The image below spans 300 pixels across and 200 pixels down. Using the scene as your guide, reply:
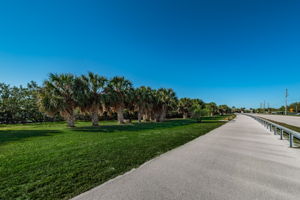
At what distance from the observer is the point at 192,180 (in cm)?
332

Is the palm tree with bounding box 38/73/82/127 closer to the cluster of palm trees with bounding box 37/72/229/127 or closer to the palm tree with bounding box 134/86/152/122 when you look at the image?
the cluster of palm trees with bounding box 37/72/229/127

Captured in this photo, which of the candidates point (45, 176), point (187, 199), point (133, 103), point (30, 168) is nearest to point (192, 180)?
point (187, 199)

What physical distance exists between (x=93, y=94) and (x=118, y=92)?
395cm

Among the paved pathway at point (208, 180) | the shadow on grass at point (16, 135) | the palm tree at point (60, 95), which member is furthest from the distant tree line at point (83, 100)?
the paved pathway at point (208, 180)

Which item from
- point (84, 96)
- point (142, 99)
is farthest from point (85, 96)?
point (142, 99)

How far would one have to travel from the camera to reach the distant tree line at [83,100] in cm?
1594

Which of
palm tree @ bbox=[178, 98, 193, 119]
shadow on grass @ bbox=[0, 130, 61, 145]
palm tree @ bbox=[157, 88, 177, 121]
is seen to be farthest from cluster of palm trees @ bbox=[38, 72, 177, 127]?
palm tree @ bbox=[178, 98, 193, 119]

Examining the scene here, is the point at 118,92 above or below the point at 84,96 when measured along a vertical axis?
above

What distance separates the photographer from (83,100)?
16.6 metres

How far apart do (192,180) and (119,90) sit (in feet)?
64.6

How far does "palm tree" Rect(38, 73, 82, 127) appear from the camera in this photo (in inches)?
602

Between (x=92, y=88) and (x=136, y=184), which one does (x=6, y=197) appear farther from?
(x=92, y=88)

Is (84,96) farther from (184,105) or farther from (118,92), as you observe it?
(184,105)

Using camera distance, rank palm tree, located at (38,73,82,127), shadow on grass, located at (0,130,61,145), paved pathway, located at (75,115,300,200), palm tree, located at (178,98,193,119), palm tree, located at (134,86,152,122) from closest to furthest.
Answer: paved pathway, located at (75,115,300,200) → shadow on grass, located at (0,130,61,145) → palm tree, located at (38,73,82,127) → palm tree, located at (134,86,152,122) → palm tree, located at (178,98,193,119)
